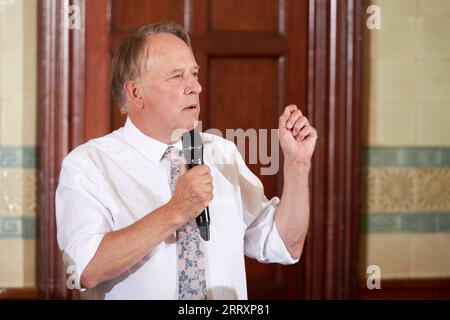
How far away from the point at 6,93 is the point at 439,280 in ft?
4.05

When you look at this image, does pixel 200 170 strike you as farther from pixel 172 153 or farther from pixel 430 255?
pixel 430 255

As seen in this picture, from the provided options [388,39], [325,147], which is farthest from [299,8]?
[325,147]

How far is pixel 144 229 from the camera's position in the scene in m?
1.12

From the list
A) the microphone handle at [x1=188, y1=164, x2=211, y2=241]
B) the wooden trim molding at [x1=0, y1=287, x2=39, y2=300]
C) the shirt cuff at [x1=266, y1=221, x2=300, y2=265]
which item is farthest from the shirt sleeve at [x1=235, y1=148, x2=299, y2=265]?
the wooden trim molding at [x1=0, y1=287, x2=39, y2=300]

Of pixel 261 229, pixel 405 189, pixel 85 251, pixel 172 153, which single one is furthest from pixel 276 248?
pixel 405 189

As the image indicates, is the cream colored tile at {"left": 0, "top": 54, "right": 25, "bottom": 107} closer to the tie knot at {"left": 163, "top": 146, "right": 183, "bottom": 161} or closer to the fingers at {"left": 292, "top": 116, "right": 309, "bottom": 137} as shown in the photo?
the tie knot at {"left": 163, "top": 146, "right": 183, "bottom": 161}

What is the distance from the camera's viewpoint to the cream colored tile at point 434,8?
1.69 metres

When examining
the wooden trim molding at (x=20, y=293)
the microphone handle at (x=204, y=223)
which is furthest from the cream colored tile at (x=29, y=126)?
the microphone handle at (x=204, y=223)

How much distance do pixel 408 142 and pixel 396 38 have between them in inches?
10.9

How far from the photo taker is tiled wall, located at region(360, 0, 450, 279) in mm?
1702

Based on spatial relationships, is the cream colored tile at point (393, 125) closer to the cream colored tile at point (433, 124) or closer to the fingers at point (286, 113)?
the cream colored tile at point (433, 124)

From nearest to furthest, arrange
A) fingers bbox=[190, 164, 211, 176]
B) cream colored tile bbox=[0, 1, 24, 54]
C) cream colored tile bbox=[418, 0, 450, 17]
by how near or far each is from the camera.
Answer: fingers bbox=[190, 164, 211, 176]
cream colored tile bbox=[0, 1, 24, 54]
cream colored tile bbox=[418, 0, 450, 17]

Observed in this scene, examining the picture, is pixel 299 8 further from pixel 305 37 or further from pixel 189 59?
pixel 189 59

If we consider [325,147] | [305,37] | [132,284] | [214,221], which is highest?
[305,37]
